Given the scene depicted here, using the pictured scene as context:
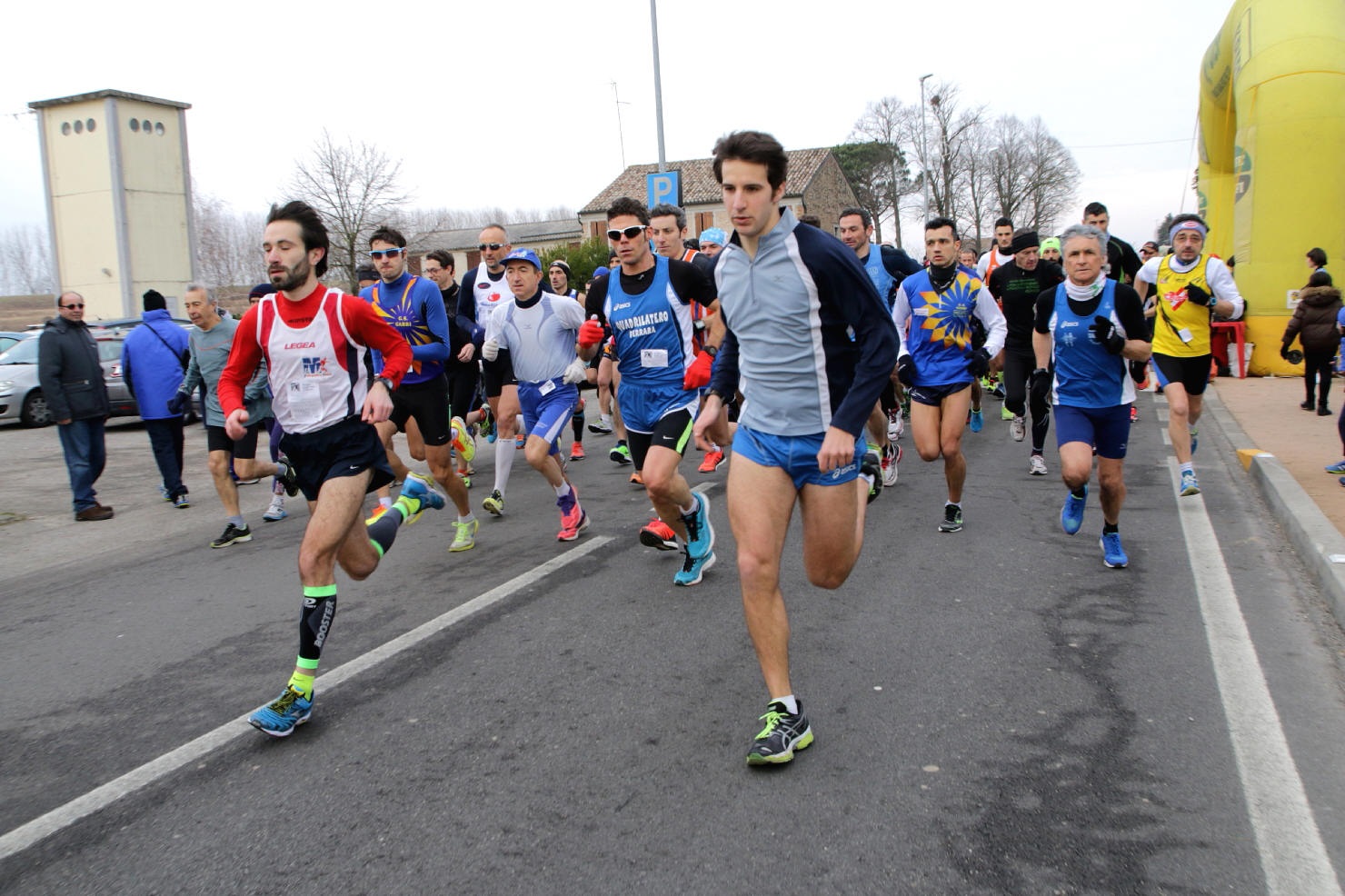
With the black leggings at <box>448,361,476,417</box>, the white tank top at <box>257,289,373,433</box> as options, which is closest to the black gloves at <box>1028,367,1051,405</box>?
the white tank top at <box>257,289,373,433</box>

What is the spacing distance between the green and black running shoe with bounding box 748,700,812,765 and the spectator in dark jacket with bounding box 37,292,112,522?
25.1 ft

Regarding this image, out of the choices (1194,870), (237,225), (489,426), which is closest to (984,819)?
(1194,870)

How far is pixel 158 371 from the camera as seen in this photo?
29.5 ft

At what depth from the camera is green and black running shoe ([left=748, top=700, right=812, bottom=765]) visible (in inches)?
133

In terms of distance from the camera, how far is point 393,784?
337 cm

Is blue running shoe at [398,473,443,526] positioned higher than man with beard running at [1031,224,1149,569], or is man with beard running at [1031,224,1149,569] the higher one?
man with beard running at [1031,224,1149,569]

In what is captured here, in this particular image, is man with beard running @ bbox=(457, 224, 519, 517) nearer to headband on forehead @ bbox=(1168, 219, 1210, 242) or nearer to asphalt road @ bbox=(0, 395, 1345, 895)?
asphalt road @ bbox=(0, 395, 1345, 895)

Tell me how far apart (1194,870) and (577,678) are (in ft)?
7.94

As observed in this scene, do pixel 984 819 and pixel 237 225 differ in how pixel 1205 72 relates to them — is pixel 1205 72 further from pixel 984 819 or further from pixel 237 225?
pixel 237 225

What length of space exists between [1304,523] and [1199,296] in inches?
82.4

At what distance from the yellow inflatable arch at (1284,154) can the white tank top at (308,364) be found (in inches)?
675

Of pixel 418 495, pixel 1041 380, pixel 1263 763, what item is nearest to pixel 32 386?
pixel 418 495

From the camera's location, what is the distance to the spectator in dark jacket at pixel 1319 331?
12.1 metres

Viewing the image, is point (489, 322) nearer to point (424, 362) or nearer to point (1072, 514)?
point (424, 362)
